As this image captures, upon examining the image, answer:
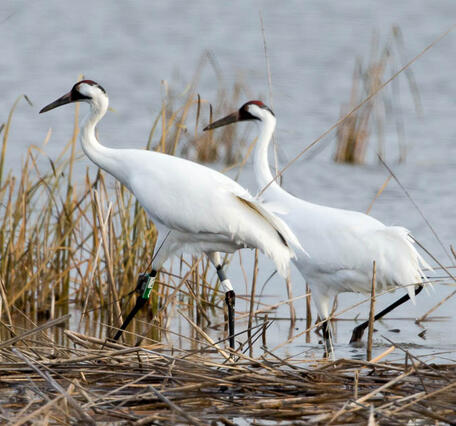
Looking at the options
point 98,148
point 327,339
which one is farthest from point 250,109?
point 327,339

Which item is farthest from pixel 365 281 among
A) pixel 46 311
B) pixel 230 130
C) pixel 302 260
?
pixel 230 130

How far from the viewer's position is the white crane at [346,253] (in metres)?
5.63

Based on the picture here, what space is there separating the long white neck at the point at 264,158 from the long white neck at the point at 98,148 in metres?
0.89

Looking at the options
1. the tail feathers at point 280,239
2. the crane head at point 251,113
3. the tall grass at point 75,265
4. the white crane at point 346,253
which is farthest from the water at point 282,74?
the crane head at point 251,113

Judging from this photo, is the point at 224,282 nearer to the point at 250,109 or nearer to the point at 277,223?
the point at 277,223

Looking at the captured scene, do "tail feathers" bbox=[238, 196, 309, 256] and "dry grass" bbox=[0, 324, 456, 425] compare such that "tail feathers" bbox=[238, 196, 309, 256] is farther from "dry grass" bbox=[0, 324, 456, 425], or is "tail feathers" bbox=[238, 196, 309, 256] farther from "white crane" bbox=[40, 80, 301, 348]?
"dry grass" bbox=[0, 324, 456, 425]

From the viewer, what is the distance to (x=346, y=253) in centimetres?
568

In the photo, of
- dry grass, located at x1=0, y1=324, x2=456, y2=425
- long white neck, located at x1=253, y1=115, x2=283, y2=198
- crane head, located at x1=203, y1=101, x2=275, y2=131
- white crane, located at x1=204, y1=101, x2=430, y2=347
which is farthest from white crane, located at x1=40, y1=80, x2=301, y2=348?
dry grass, located at x1=0, y1=324, x2=456, y2=425

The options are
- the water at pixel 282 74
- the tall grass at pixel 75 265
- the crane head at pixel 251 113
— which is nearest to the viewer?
the tall grass at pixel 75 265

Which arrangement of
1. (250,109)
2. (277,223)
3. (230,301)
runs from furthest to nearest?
(250,109), (230,301), (277,223)

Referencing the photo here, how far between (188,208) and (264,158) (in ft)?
3.01

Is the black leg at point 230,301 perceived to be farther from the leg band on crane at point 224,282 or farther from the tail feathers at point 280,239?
the tail feathers at point 280,239

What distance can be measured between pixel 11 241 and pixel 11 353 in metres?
1.78

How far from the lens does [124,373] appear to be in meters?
4.05
